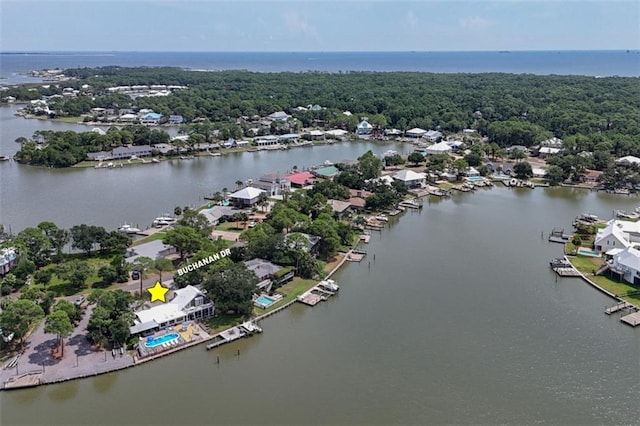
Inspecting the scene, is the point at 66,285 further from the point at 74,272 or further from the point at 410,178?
the point at 410,178

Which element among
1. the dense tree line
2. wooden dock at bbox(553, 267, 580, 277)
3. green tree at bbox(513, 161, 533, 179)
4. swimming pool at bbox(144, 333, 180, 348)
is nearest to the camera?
swimming pool at bbox(144, 333, 180, 348)

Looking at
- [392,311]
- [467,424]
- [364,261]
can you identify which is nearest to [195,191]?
[364,261]

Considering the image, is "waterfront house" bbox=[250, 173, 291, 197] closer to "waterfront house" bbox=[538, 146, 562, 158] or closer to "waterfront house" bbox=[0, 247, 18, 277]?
"waterfront house" bbox=[0, 247, 18, 277]

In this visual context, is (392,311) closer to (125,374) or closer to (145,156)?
(125,374)

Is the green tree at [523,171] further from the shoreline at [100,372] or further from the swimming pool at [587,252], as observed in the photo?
the shoreline at [100,372]

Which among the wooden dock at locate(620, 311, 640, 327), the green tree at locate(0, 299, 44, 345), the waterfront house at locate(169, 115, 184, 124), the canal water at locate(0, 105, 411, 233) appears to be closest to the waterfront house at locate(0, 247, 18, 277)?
the green tree at locate(0, 299, 44, 345)

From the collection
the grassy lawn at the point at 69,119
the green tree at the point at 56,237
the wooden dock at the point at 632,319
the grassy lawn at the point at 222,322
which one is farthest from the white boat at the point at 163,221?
the grassy lawn at the point at 69,119

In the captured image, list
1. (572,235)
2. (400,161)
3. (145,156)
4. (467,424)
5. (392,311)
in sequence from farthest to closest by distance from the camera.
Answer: (145,156) < (400,161) < (572,235) < (392,311) < (467,424)
